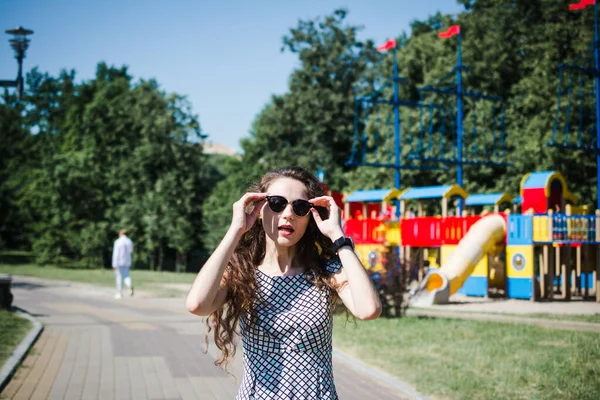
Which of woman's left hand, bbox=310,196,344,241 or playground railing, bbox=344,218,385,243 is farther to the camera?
playground railing, bbox=344,218,385,243

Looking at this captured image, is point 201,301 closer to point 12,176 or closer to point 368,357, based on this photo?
point 368,357

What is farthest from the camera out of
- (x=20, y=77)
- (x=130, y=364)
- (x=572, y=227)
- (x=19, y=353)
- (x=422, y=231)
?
(x=422, y=231)

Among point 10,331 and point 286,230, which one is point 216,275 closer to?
point 286,230

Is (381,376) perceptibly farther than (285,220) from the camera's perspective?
Yes

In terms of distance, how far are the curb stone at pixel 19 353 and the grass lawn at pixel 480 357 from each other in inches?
169

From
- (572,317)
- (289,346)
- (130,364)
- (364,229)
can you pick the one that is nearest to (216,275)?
(289,346)

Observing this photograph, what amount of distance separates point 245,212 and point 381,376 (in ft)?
19.9

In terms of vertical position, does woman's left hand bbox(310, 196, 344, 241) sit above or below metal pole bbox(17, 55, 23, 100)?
below

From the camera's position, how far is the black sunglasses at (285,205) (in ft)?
10.8

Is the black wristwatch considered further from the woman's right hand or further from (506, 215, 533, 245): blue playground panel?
(506, 215, 533, 245): blue playground panel

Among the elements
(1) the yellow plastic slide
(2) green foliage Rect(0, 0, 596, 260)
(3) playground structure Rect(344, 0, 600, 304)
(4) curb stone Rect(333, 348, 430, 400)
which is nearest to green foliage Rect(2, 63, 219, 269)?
(2) green foliage Rect(0, 0, 596, 260)

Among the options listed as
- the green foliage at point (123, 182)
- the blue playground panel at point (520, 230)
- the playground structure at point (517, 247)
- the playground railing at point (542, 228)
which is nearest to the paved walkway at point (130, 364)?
the playground structure at point (517, 247)

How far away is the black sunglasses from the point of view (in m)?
3.28

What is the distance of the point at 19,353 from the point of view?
34.3 ft
